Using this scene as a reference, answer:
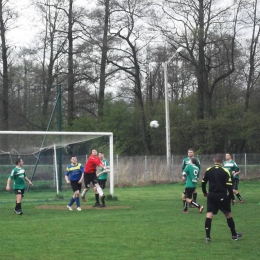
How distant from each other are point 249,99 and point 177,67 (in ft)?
23.2

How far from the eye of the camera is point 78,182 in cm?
1919

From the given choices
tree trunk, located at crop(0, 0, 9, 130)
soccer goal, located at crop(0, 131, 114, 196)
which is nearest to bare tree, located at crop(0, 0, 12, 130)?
tree trunk, located at crop(0, 0, 9, 130)

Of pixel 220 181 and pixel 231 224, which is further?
pixel 231 224

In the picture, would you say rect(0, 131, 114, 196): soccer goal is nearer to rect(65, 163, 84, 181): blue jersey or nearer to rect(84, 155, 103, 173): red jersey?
rect(84, 155, 103, 173): red jersey

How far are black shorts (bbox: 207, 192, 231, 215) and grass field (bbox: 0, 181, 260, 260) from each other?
2.20ft

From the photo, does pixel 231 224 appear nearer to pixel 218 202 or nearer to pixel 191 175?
pixel 218 202

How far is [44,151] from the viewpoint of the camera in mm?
25047

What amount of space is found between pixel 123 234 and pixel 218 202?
2472mm

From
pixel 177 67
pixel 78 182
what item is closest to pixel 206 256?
pixel 78 182

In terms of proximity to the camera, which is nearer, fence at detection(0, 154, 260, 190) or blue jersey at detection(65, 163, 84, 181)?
blue jersey at detection(65, 163, 84, 181)

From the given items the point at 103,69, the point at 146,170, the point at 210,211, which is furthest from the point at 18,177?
the point at 103,69

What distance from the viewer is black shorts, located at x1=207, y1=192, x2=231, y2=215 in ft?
38.0

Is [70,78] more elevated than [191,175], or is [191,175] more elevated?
[70,78]

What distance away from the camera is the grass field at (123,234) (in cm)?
1038
